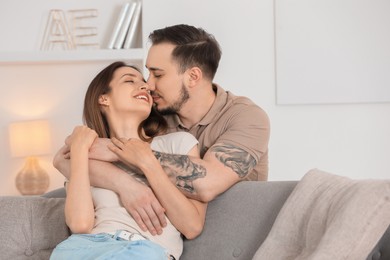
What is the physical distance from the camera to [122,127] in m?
2.91

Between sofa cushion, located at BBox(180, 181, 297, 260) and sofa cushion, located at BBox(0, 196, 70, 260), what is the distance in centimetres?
56

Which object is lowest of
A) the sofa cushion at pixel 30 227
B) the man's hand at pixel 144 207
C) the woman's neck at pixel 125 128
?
the sofa cushion at pixel 30 227

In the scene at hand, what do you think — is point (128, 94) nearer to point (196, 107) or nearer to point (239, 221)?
point (196, 107)

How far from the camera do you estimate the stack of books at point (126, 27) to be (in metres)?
5.43

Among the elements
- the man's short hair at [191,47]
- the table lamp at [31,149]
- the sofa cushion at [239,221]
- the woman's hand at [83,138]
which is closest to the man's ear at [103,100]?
the woman's hand at [83,138]

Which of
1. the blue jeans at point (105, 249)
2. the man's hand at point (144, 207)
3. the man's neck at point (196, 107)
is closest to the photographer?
the blue jeans at point (105, 249)

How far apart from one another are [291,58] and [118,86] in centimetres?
278

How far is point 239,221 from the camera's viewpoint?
8.66ft

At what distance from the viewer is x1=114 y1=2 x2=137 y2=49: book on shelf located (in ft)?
17.8

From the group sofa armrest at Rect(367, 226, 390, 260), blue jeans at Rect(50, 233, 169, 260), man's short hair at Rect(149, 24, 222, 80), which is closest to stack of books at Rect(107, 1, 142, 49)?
man's short hair at Rect(149, 24, 222, 80)

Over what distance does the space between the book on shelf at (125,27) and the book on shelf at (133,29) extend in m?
0.02

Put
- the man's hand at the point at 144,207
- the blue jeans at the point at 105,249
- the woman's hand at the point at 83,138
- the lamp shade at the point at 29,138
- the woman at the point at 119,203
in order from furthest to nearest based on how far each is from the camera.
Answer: the lamp shade at the point at 29,138 < the woman's hand at the point at 83,138 < the man's hand at the point at 144,207 < the woman at the point at 119,203 < the blue jeans at the point at 105,249

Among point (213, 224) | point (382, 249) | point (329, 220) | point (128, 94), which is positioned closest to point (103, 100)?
point (128, 94)

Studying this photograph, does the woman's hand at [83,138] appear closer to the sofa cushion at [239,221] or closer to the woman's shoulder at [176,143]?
the woman's shoulder at [176,143]
